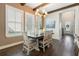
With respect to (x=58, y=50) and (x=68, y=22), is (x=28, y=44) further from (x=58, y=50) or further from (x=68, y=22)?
(x=68, y=22)

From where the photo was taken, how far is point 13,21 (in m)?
2.06

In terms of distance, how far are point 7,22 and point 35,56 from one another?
3.35 ft

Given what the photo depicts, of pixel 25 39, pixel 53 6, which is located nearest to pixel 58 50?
pixel 25 39

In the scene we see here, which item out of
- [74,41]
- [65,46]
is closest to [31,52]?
[65,46]

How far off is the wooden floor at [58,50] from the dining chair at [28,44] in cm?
9

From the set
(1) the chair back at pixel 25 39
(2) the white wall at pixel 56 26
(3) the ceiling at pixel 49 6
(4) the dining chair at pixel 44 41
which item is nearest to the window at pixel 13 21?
(1) the chair back at pixel 25 39

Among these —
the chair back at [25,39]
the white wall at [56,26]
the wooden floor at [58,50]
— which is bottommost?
the wooden floor at [58,50]

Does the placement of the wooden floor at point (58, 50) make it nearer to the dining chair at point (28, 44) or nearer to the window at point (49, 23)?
the dining chair at point (28, 44)

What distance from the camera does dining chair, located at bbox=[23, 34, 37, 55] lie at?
2.11 meters

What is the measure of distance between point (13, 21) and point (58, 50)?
4.12 ft

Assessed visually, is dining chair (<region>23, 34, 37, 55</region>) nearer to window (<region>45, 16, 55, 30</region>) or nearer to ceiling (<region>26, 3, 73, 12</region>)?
window (<region>45, 16, 55, 30</region>)

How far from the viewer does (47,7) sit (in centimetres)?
211

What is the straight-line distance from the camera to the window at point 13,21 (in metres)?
2.00

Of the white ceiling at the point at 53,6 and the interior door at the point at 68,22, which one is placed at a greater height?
the white ceiling at the point at 53,6
